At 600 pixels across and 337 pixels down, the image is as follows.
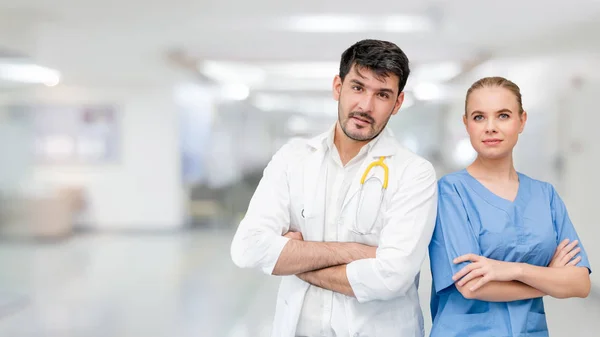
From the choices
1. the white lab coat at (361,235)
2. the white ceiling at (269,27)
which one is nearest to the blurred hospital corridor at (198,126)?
the white ceiling at (269,27)

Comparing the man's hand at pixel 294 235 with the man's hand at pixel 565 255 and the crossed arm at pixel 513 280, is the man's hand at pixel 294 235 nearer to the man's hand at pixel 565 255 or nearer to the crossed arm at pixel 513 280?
the crossed arm at pixel 513 280

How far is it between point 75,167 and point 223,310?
13.3 ft

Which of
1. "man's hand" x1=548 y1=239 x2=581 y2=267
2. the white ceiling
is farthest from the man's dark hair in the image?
the white ceiling

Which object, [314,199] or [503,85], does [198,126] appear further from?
[503,85]

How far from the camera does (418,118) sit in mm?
4949

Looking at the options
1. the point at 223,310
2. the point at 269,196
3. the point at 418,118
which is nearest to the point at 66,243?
the point at 223,310

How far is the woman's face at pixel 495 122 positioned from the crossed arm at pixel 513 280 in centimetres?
25

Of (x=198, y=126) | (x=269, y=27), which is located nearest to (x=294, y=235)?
(x=269, y=27)

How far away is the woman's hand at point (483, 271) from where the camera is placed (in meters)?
1.10

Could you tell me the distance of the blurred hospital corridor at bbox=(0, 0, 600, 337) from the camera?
403cm

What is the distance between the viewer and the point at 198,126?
6484 millimetres

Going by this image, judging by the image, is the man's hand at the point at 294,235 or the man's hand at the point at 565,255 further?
the man's hand at the point at 294,235

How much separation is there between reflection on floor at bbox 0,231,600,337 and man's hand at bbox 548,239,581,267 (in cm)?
177

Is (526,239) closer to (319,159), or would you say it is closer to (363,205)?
(363,205)
